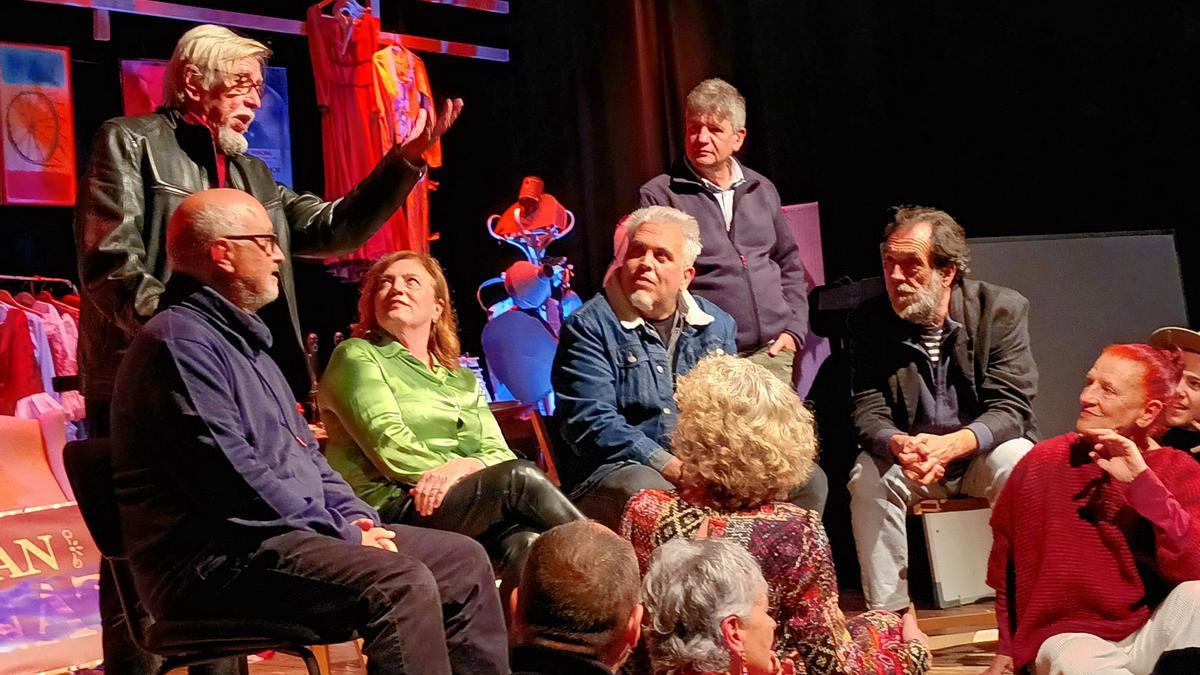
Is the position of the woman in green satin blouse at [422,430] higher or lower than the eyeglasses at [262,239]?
lower

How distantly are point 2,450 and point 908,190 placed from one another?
11.0 feet

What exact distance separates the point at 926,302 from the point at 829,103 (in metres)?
1.98

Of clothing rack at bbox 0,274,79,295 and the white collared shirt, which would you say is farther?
clothing rack at bbox 0,274,79,295

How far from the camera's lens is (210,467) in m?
2.13

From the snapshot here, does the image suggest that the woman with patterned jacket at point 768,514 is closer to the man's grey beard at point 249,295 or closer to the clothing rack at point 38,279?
the man's grey beard at point 249,295

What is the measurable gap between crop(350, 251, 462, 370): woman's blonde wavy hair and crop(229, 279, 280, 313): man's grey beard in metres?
0.74

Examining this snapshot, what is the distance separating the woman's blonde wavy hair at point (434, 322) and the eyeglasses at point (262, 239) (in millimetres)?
754

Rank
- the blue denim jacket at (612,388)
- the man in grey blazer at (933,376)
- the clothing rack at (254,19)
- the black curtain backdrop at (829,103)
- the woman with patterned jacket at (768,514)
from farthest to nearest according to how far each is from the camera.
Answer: the clothing rack at (254,19)
the black curtain backdrop at (829,103)
the man in grey blazer at (933,376)
the blue denim jacket at (612,388)
the woman with patterned jacket at (768,514)

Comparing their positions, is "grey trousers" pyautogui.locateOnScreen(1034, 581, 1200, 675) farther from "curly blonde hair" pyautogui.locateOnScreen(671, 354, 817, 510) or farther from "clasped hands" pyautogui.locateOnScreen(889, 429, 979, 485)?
"clasped hands" pyautogui.locateOnScreen(889, 429, 979, 485)

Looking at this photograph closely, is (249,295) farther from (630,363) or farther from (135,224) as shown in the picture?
(630,363)

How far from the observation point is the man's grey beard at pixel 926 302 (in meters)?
3.60

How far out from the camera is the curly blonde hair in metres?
2.16

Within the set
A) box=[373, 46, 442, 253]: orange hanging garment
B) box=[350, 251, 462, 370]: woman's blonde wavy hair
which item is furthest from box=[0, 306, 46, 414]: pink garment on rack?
box=[350, 251, 462, 370]: woman's blonde wavy hair

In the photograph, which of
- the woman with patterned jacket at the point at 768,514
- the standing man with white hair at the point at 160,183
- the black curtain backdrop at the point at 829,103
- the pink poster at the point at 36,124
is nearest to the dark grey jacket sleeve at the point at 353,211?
the standing man with white hair at the point at 160,183
